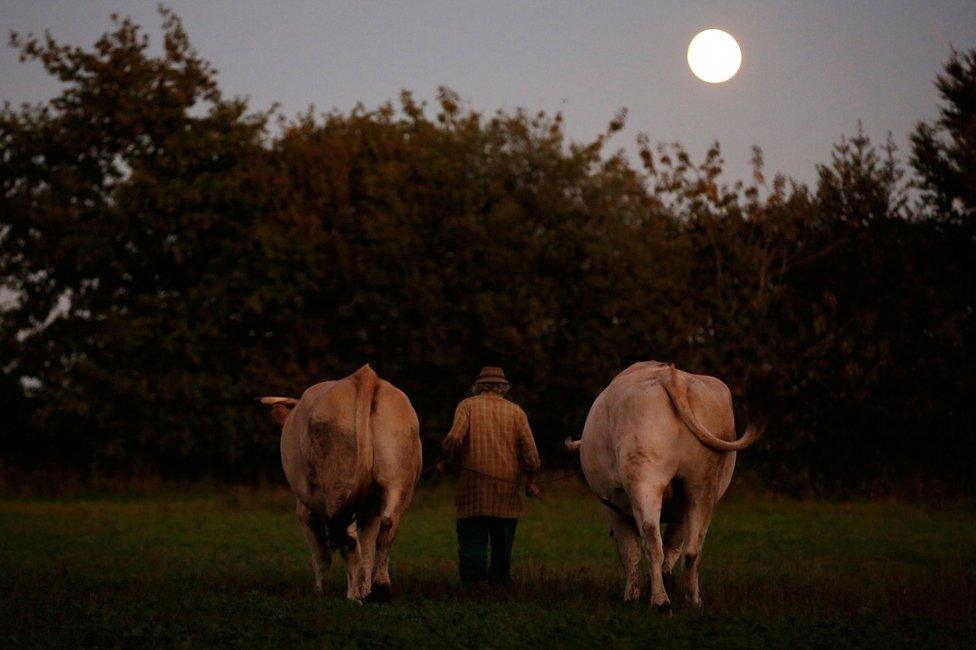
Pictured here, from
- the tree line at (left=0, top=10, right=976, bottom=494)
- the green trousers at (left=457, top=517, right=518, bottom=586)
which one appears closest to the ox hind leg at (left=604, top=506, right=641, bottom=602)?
the green trousers at (left=457, top=517, right=518, bottom=586)

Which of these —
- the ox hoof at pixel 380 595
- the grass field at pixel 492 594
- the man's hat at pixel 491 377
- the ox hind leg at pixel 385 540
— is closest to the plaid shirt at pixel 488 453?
the man's hat at pixel 491 377

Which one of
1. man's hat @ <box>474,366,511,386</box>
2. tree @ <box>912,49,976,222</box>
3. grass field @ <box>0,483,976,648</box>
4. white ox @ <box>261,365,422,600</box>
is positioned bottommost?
grass field @ <box>0,483,976,648</box>

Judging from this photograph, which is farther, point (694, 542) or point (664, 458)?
point (694, 542)

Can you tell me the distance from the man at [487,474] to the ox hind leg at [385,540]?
4.03 ft

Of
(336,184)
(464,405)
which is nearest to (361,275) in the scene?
(336,184)

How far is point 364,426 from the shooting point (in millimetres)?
11281

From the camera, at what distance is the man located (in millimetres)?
12477

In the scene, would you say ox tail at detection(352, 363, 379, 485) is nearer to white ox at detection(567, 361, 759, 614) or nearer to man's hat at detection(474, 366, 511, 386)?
man's hat at detection(474, 366, 511, 386)

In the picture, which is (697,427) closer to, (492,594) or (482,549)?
(492,594)

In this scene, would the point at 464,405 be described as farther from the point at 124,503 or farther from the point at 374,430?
the point at 124,503

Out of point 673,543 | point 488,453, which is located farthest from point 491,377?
point 673,543

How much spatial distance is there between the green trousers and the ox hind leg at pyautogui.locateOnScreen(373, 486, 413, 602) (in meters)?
1.32

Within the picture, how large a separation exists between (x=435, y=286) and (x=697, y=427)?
21900 millimetres

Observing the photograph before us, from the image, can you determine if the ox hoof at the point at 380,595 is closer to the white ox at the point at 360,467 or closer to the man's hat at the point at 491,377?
the white ox at the point at 360,467
